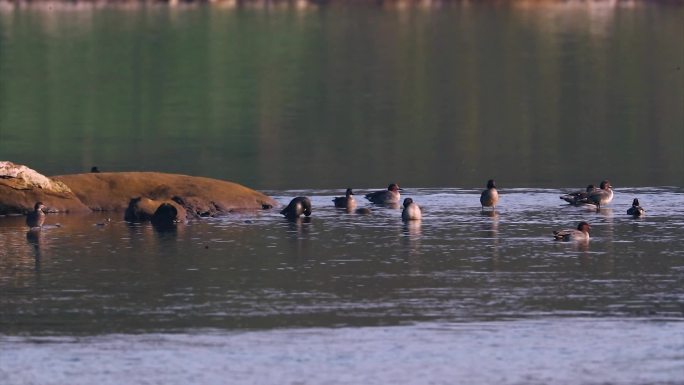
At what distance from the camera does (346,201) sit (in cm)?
4106

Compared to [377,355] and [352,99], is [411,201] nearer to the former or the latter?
[377,355]

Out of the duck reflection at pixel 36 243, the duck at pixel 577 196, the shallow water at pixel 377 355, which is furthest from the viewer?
the duck at pixel 577 196

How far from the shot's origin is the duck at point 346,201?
41.0 meters

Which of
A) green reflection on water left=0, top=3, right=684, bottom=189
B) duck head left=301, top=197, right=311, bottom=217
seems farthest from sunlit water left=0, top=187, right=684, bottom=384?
green reflection on water left=0, top=3, right=684, bottom=189

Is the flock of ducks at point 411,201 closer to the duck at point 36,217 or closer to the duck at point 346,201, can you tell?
the duck at point 346,201

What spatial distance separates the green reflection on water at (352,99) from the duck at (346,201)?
510 cm

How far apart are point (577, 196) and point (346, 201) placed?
542 centimetres

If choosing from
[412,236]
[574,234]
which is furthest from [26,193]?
[574,234]

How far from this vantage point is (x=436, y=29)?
135 meters

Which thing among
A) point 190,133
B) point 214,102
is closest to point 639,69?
point 214,102

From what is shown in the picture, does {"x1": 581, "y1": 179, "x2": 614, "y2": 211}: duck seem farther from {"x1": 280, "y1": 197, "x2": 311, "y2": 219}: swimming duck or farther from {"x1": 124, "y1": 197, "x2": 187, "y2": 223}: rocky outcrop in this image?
{"x1": 124, "y1": 197, "x2": 187, "y2": 223}: rocky outcrop

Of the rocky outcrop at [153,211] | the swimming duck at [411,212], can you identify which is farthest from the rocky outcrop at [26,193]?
the swimming duck at [411,212]

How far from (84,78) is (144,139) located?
108 feet

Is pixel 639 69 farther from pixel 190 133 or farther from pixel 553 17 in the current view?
pixel 553 17
